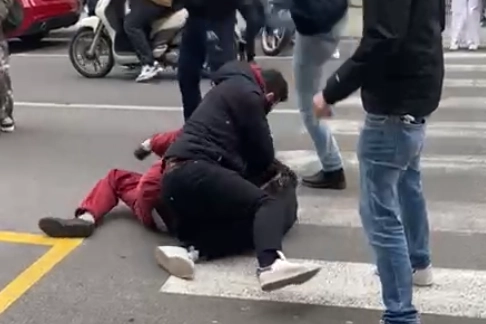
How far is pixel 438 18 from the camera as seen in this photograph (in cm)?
376

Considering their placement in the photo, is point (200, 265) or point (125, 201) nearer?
point (200, 265)

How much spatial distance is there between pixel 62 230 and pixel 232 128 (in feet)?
4.06

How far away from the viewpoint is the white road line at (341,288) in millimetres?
4414

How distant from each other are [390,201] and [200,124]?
148 centimetres

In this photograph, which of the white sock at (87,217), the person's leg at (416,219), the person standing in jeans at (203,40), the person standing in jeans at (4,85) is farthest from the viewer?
the person standing in jeans at (4,85)

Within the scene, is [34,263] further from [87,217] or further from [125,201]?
[125,201]

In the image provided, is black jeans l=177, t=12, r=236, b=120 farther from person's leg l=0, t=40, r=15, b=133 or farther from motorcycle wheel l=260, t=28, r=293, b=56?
motorcycle wheel l=260, t=28, r=293, b=56

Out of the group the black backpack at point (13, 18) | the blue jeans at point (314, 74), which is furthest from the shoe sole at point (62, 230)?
the black backpack at point (13, 18)

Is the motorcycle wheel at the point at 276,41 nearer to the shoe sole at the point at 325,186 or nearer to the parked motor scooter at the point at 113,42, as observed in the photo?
the parked motor scooter at the point at 113,42

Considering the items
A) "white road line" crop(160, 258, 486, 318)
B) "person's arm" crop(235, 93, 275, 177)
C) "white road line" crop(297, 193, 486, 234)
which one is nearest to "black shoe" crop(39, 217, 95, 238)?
"white road line" crop(160, 258, 486, 318)

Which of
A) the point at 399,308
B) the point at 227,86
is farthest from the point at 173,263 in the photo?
the point at 399,308

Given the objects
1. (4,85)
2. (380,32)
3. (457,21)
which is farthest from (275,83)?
(457,21)

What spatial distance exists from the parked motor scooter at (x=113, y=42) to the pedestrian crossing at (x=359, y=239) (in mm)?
2935

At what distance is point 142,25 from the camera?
10781 millimetres
